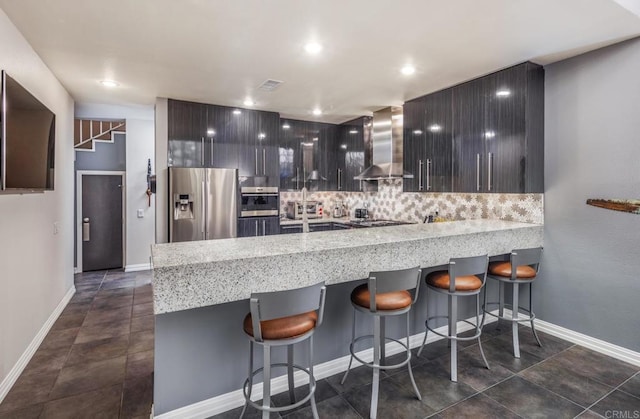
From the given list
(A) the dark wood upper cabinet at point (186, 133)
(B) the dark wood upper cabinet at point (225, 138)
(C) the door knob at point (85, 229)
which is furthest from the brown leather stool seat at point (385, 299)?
(C) the door knob at point (85, 229)

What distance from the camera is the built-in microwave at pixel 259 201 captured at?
488 centimetres

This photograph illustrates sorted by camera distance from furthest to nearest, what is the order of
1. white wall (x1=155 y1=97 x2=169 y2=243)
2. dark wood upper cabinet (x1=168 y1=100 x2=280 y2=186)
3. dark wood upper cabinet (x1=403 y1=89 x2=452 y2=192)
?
dark wood upper cabinet (x1=168 y1=100 x2=280 y2=186)
white wall (x1=155 y1=97 x2=169 y2=243)
dark wood upper cabinet (x1=403 y1=89 x2=452 y2=192)

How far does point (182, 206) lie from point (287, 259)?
3043 mm

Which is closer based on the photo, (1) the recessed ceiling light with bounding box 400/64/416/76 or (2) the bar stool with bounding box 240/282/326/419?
(2) the bar stool with bounding box 240/282/326/419

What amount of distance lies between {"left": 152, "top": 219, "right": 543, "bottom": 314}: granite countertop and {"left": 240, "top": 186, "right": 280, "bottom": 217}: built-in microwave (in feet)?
7.99

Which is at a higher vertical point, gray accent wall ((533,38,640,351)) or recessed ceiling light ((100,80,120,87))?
recessed ceiling light ((100,80,120,87))

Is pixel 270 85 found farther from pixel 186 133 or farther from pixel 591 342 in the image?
pixel 591 342

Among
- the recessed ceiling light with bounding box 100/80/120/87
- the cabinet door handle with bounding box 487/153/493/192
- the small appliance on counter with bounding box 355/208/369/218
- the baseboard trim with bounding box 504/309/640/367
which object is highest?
the recessed ceiling light with bounding box 100/80/120/87

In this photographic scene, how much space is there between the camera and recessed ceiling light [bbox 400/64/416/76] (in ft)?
10.7

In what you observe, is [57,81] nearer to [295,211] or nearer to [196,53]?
[196,53]

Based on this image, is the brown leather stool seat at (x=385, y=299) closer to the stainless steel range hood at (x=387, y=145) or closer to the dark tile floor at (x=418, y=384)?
the dark tile floor at (x=418, y=384)

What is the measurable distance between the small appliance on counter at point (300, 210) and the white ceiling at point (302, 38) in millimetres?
2330

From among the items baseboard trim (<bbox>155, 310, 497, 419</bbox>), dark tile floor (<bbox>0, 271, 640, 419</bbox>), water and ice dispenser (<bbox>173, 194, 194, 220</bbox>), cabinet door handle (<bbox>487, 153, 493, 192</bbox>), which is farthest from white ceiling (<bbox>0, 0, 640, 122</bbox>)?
dark tile floor (<bbox>0, 271, 640, 419</bbox>)

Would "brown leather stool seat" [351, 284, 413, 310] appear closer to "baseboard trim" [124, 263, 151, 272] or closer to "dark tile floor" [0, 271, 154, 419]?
"dark tile floor" [0, 271, 154, 419]
